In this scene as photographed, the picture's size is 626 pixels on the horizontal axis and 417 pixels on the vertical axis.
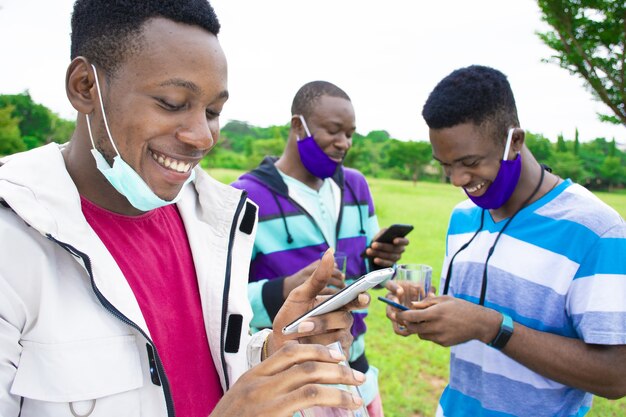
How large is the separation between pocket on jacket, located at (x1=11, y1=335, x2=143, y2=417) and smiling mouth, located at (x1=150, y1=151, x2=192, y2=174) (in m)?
0.58

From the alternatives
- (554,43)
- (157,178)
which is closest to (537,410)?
(157,178)

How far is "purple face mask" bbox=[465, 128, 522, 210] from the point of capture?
7.34 feet

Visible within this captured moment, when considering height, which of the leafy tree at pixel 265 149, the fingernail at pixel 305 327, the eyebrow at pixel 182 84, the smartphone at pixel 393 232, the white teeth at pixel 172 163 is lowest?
the fingernail at pixel 305 327

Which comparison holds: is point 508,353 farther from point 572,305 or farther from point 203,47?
point 203,47

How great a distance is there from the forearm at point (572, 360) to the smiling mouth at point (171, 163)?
1.56m

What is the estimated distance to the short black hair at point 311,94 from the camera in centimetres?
334

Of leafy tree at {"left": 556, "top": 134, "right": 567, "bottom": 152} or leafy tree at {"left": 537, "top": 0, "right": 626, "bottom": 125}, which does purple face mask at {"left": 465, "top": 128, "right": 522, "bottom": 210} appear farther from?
leafy tree at {"left": 556, "top": 134, "right": 567, "bottom": 152}

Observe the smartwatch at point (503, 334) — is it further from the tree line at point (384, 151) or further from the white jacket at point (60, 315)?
the tree line at point (384, 151)

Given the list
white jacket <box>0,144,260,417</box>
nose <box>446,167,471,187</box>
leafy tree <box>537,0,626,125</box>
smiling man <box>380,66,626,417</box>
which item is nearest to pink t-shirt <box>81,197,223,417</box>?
white jacket <box>0,144,260,417</box>

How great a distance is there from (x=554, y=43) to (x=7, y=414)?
50.2 ft

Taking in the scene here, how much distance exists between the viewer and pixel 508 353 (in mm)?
1941

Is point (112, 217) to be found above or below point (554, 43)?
below

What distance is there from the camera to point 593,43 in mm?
12344

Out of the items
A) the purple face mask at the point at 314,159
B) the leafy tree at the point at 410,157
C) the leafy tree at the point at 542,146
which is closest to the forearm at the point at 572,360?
the purple face mask at the point at 314,159
